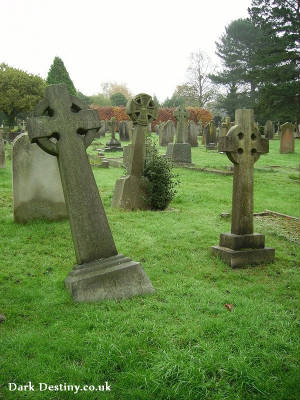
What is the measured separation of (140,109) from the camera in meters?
8.65

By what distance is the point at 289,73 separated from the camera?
88.5ft

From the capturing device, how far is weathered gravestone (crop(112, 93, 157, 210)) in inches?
340

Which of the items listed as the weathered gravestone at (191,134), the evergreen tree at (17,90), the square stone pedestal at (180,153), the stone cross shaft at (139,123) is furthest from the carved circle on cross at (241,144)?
the evergreen tree at (17,90)

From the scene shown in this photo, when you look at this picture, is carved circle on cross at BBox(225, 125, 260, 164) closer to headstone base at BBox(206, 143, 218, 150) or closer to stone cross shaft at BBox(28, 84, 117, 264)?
stone cross shaft at BBox(28, 84, 117, 264)

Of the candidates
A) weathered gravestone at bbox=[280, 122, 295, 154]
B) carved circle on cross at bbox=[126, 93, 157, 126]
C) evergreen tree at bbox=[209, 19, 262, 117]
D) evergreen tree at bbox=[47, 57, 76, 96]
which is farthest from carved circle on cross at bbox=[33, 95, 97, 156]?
evergreen tree at bbox=[209, 19, 262, 117]

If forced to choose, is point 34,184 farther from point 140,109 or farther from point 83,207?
point 83,207

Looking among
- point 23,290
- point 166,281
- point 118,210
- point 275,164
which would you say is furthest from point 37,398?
point 275,164

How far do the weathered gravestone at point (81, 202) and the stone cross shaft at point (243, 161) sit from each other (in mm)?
1974

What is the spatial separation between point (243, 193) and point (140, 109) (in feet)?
12.7

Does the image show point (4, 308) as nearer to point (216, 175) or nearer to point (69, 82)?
point (216, 175)

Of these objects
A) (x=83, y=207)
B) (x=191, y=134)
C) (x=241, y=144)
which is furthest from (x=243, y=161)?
(x=191, y=134)

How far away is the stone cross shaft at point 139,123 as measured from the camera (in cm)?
862

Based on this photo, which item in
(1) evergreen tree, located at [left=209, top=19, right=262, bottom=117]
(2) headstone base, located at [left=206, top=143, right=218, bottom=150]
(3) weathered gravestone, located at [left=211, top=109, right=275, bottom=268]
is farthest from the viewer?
(1) evergreen tree, located at [left=209, top=19, right=262, bottom=117]

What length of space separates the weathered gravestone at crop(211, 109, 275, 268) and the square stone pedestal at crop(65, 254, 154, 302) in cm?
169
